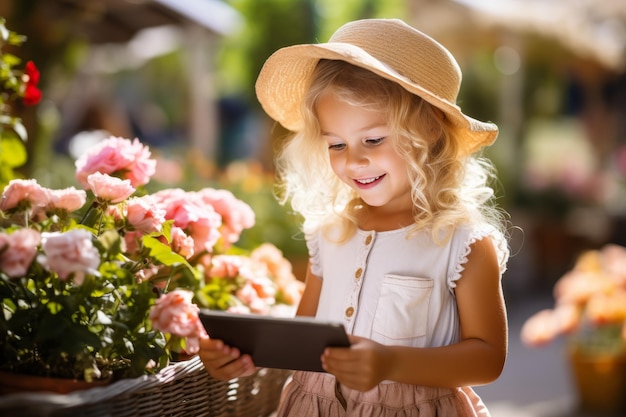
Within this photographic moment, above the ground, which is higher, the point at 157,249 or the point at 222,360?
the point at 157,249

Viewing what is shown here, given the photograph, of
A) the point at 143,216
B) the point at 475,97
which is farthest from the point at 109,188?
the point at 475,97

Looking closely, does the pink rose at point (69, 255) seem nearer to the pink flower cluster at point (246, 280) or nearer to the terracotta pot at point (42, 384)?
the terracotta pot at point (42, 384)

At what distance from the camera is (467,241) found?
1.73 metres

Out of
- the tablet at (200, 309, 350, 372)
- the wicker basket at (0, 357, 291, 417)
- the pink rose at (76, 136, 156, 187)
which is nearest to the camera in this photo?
the wicker basket at (0, 357, 291, 417)

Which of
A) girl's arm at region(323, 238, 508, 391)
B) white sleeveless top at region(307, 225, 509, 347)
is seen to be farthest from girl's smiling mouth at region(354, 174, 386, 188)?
girl's arm at region(323, 238, 508, 391)

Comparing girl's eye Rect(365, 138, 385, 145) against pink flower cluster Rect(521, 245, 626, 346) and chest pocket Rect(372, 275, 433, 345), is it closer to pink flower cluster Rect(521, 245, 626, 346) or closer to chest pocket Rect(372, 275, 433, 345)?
chest pocket Rect(372, 275, 433, 345)

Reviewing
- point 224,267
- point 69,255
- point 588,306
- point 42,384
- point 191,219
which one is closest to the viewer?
point 69,255

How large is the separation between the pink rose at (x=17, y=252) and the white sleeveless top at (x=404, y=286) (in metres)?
0.75

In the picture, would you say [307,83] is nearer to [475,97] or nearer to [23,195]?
[23,195]

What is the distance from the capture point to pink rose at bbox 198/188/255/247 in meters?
2.13

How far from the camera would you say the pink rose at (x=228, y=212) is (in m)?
2.13

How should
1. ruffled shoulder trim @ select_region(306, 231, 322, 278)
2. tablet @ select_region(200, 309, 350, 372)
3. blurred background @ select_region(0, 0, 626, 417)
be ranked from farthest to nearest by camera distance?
1. blurred background @ select_region(0, 0, 626, 417)
2. ruffled shoulder trim @ select_region(306, 231, 322, 278)
3. tablet @ select_region(200, 309, 350, 372)

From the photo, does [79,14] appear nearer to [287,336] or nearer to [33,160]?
[33,160]

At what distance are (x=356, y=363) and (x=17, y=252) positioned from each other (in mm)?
622
